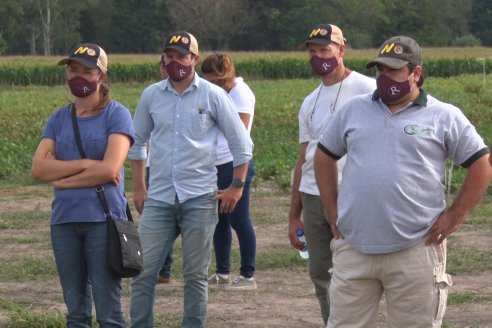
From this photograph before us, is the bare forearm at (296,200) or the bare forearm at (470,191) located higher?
the bare forearm at (470,191)

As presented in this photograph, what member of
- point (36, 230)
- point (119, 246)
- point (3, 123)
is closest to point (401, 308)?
point (119, 246)

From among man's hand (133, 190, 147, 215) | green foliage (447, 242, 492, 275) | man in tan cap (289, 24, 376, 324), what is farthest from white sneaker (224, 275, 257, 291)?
man in tan cap (289, 24, 376, 324)

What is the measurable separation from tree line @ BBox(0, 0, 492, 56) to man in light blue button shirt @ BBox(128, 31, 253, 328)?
285 ft

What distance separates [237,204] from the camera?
9344 millimetres

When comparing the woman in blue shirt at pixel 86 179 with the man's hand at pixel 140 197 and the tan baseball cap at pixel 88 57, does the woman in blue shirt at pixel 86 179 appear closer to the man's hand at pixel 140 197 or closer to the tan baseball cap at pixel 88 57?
the tan baseball cap at pixel 88 57

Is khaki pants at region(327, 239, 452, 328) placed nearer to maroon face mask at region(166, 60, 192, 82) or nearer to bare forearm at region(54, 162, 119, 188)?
bare forearm at region(54, 162, 119, 188)

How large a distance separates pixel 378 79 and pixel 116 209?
66.0 inches

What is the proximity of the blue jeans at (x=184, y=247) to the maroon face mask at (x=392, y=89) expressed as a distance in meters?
1.80

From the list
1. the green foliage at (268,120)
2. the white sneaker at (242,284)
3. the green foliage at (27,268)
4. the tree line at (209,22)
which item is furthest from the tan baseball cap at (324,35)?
the tree line at (209,22)

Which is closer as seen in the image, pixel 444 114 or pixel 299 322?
pixel 444 114

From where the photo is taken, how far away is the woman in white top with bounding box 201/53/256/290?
29.6 ft

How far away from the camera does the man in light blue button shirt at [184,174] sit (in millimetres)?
7039

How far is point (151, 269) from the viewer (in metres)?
7.00

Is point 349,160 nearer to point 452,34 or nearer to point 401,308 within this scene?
point 401,308
